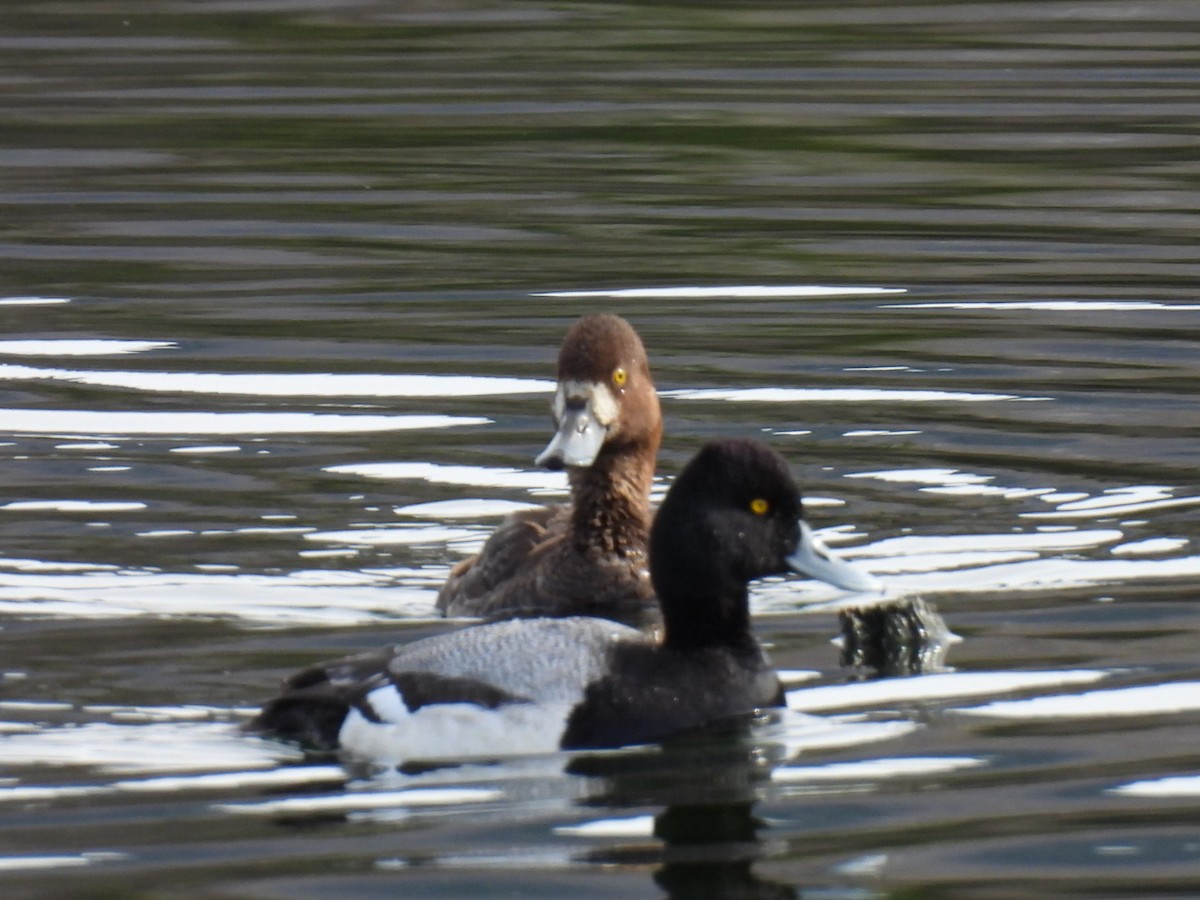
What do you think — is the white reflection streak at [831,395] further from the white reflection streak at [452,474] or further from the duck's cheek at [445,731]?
the duck's cheek at [445,731]

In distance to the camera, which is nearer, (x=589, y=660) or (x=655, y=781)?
(x=655, y=781)

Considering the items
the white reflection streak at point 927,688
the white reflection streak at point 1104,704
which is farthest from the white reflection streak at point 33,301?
the white reflection streak at point 1104,704

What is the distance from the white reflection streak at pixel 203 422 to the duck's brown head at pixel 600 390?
172 cm

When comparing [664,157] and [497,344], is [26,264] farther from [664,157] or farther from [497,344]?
[664,157]

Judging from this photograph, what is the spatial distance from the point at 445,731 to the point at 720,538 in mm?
984

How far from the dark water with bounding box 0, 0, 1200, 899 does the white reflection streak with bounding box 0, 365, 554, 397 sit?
0.03 meters

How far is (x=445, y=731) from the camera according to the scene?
22.6 ft

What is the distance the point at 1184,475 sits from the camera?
9.70 metres

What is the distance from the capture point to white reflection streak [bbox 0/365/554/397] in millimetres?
11375

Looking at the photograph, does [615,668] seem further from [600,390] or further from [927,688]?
[600,390]

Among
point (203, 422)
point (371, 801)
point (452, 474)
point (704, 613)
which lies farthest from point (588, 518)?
point (371, 801)

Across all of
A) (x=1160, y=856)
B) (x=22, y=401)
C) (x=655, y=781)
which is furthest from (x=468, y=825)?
(x=22, y=401)

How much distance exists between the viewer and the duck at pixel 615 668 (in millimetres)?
6895

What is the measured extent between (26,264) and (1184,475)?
673 centimetres
